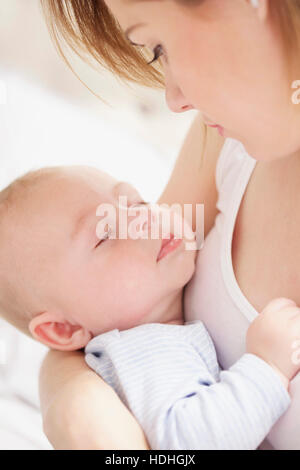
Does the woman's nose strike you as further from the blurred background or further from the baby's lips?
the blurred background

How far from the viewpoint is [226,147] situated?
96 cm

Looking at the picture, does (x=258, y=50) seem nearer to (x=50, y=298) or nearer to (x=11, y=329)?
(x=50, y=298)

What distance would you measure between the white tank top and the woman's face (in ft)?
0.49

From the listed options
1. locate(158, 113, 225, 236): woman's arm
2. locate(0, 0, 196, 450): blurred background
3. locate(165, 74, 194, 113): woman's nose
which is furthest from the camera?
locate(0, 0, 196, 450): blurred background

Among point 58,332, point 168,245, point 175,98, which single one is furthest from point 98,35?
point 58,332

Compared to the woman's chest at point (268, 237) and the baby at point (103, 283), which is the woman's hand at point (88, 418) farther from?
the woman's chest at point (268, 237)

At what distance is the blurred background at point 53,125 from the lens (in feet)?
4.27

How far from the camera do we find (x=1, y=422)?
3.71 ft

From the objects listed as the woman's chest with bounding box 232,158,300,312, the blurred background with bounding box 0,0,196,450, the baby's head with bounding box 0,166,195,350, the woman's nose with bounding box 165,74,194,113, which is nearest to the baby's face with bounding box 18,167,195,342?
the baby's head with bounding box 0,166,195,350

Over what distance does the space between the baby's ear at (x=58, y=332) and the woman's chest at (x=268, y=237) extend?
272 millimetres

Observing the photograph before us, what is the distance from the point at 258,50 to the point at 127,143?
98 cm

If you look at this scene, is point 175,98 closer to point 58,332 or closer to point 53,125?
point 58,332

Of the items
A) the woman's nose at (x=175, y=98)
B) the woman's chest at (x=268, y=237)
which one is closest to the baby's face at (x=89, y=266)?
the woman's chest at (x=268, y=237)

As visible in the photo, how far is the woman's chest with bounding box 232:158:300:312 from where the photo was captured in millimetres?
774
